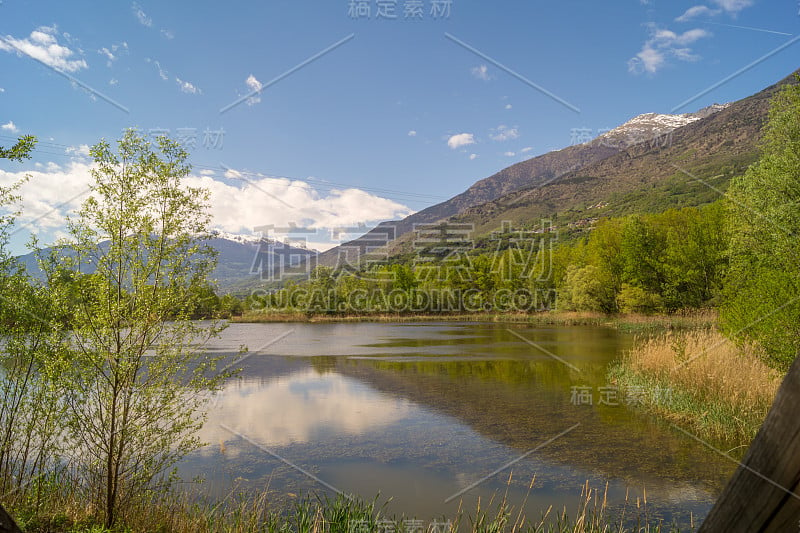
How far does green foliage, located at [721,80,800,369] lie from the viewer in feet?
38.4

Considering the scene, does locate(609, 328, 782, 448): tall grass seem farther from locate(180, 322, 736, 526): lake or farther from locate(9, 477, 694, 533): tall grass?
locate(9, 477, 694, 533): tall grass

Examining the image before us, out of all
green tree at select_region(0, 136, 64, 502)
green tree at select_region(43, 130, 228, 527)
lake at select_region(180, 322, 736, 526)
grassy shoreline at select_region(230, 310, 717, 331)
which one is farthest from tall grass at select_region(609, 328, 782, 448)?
grassy shoreline at select_region(230, 310, 717, 331)

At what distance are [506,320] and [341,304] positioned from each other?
2915 cm

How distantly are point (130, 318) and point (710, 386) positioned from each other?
14.6m

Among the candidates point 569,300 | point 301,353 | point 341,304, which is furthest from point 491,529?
point 341,304

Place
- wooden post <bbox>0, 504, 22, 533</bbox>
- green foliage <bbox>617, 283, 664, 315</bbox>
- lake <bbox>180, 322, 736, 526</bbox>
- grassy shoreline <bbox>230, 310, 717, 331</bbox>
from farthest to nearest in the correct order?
green foliage <bbox>617, 283, 664, 315</bbox>
grassy shoreline <bbox>230, 310, 717, 331</bbox>
lake <bbox>180, 322, 736, 526</bbox>
wooden post <bbox>0, 504, 22, 533</bbox>

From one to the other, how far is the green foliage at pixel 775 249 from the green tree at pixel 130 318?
10352 millimetres

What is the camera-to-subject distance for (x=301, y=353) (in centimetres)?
3022

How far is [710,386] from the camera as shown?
1296 centimetres

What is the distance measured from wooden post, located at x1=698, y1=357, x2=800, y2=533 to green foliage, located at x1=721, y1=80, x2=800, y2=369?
8869 millimetres

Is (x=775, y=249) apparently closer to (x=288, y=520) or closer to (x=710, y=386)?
(x=710, y=386)

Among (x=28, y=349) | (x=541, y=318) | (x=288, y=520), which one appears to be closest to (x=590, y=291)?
(x=541, y=318)

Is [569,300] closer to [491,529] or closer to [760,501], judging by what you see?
[491,529]

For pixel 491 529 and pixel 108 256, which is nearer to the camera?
pixel 491 529
